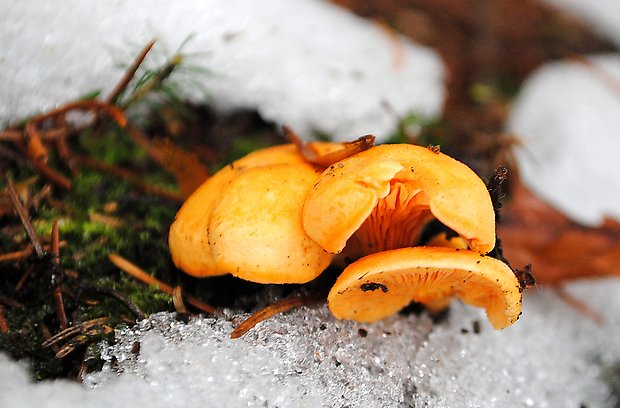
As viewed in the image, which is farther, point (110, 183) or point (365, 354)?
point (110, 183)

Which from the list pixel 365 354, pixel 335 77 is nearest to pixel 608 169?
pixel 335 77

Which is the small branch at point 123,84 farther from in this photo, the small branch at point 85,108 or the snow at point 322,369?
the snow at point 322,369

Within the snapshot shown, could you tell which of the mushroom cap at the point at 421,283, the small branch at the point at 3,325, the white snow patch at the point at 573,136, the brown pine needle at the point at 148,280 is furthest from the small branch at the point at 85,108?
the white snow patch at the point at 573,136

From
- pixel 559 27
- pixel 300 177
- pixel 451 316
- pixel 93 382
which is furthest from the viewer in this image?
pixel 559 27

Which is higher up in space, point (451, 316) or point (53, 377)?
point (53, 377)

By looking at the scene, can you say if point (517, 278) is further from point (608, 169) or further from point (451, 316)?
point (608, 169)

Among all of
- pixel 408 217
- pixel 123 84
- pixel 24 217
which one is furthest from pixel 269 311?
pixel 123 84

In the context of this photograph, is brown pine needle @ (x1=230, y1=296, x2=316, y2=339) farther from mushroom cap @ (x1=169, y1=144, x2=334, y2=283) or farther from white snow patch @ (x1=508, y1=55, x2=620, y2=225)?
white snow patch @ (x1=508, y1=55, x2=620, y2=225)
